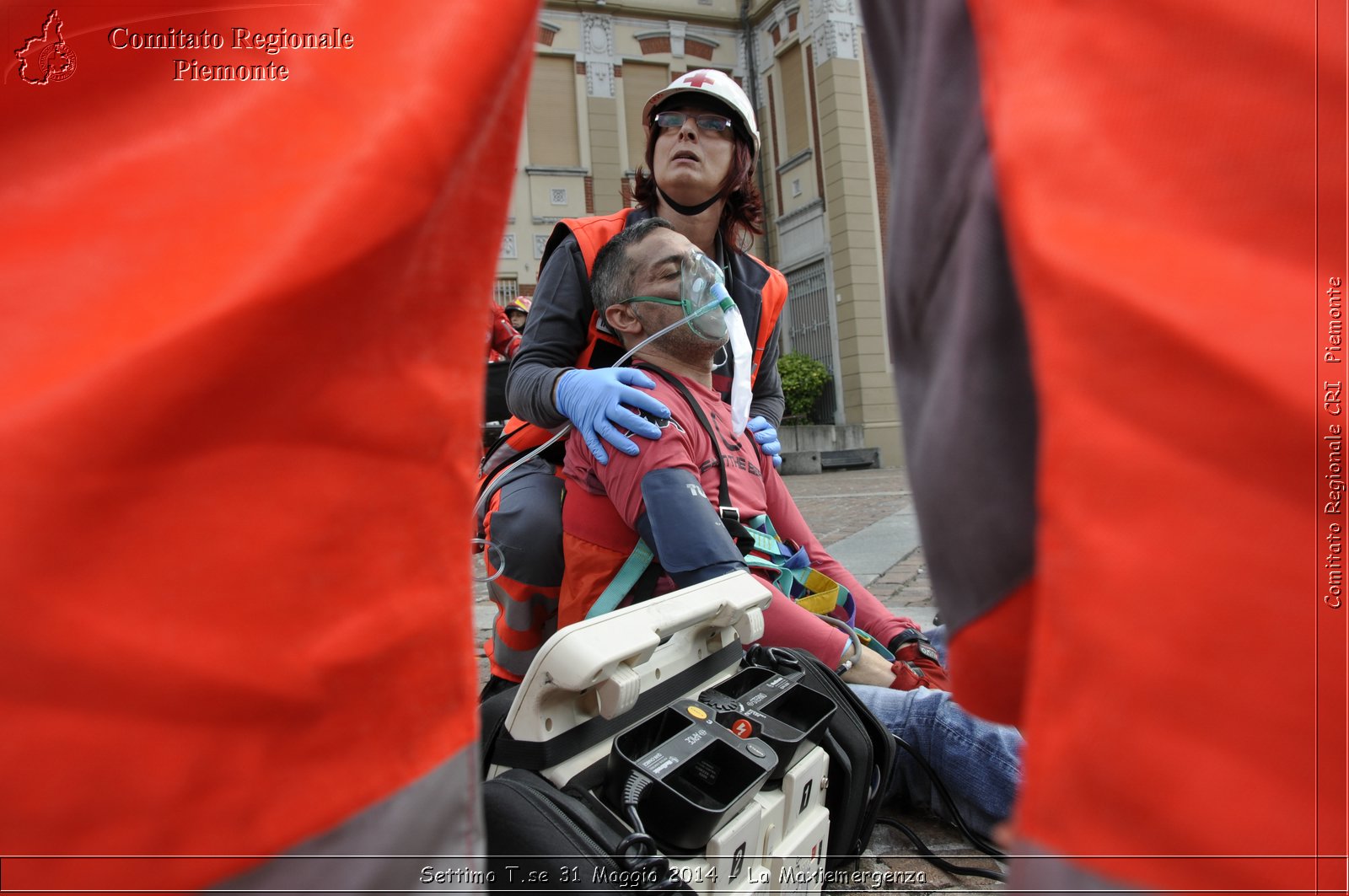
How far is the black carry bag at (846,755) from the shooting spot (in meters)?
1.38

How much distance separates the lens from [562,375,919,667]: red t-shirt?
178 cm

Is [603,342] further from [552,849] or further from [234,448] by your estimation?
[234,448]

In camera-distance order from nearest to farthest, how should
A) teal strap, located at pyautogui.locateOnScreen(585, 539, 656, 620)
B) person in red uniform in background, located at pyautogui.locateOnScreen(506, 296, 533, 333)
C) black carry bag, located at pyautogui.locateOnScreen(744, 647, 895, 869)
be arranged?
black carry bag, located at pyautogui.locateOnScreen(744, 647, 895, 869) < teal strap, located at pyautogui.locateOnScreen(585, 539, 656, 620) < person in red uniform in background, located at pyautogui.locateOnScreen(506, 296, 533, 333)

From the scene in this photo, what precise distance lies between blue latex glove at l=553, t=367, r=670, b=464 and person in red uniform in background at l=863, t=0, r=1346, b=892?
1.47 metres

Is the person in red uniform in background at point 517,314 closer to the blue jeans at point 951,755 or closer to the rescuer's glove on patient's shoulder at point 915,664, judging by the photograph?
the rescuer's glove on patient's shoulder at point 915,664

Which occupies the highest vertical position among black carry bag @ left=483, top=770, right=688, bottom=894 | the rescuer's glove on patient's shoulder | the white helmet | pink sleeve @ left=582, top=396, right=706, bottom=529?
the white helmet

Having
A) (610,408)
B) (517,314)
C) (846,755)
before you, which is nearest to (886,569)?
(610,408)

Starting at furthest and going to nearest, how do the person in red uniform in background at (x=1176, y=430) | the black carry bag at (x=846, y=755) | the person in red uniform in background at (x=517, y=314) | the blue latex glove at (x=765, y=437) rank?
the person in red uniform in background at (x=517, y=314) < the blue latex glove at (x=765, y=437) < the black carry bag at (x=846, y=755) < the person in red uniform in background at (x=1176, y=430)

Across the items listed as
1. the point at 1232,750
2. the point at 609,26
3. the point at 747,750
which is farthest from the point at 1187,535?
the point at 609,26

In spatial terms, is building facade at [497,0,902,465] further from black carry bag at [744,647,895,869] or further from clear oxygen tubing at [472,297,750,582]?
black carry bag at [744,647,895,869]

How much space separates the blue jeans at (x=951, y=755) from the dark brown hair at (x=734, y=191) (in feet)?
5.40

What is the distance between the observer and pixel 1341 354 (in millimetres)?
401

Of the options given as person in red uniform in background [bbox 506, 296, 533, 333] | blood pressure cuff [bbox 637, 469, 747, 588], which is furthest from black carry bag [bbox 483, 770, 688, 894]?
person in red uniform in background [bbox 506, 296, 533, 333]

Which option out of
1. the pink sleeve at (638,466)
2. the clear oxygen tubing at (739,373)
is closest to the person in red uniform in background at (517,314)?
the clear oxygen tubing at (739,373)
